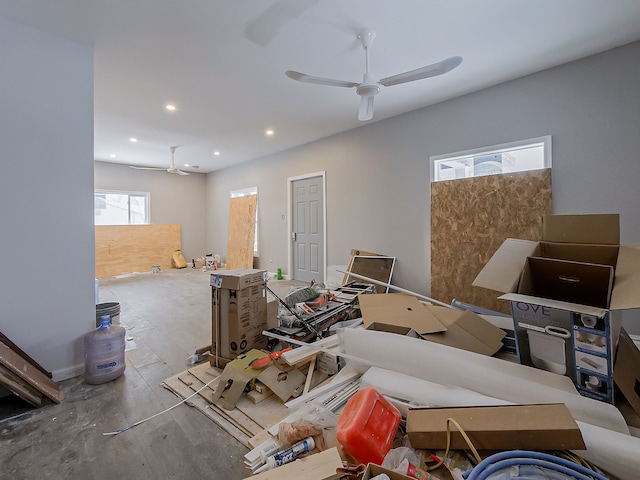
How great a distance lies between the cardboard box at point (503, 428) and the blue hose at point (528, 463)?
50mm

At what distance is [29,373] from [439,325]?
9.48 ft

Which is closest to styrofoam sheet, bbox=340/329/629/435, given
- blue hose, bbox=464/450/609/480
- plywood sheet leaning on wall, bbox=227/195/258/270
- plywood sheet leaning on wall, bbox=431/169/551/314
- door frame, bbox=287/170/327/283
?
blue hose, bbox=464/450/609/480

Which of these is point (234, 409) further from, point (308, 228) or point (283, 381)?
point (308, 228)

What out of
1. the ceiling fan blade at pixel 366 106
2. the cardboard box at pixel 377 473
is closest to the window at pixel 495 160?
the ceiling fan blade at pixel 366 106

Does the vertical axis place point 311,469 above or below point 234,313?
below

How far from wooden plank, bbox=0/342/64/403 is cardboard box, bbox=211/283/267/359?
108cm

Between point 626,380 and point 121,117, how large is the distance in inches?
232

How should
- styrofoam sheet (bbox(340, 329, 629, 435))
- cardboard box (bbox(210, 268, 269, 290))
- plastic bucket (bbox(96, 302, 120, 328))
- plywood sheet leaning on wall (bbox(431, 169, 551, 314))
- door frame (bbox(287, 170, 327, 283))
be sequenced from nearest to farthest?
styrofoam sheet (bbox(340, 329, 629, 435))
cardboard box (bbox(210, 268, 269, 290))
plastic bucket (bbox(96, 302, 120, 328))
plywood sheet leaning on wall (bbox(431, 169, 551, 314))
door frame (bbox(287, 170, 327, 283))

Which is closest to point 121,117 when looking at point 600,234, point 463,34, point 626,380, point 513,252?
point 463,34

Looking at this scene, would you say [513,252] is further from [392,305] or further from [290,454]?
[290,454]

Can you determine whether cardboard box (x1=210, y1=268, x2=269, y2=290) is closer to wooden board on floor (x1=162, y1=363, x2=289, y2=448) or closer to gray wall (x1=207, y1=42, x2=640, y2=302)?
wooden board on floor (x1=162, y1=363, x2=289, y2=448)

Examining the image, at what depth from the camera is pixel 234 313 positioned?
92.3 inches

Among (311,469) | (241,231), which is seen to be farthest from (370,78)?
(241,231)

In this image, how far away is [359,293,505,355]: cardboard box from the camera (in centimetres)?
199
